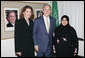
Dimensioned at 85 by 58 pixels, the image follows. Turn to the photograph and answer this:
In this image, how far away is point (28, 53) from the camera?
3.02m

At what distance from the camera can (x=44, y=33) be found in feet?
9.86

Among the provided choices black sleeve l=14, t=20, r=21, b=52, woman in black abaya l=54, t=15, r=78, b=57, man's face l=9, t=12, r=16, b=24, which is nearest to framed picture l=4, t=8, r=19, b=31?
man's face l=9, t=12, r=16, b=24

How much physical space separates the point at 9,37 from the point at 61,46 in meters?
1.16

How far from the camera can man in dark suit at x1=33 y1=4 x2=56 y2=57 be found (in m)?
2.97

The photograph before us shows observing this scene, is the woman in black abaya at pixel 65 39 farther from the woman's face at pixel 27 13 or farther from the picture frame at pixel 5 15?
the picture frame at pixel 5 15

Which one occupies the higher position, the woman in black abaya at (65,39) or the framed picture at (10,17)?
the framed picture at (10,17)

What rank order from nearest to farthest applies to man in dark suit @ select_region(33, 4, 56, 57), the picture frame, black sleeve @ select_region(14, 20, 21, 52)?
1. black sleeve @ select_region(14, 20, 21, 52)
2. man in dark suit @ select_region(33, 4, 56, 57)
3. the picture frame

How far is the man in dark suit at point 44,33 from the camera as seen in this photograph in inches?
117

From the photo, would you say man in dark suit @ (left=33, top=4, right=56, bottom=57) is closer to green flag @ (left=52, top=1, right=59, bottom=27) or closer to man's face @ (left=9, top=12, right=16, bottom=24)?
man's face @ (left=9, top=12, right=16, bottom=24)

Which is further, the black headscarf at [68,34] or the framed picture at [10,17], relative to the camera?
the framed picture at [10,17]

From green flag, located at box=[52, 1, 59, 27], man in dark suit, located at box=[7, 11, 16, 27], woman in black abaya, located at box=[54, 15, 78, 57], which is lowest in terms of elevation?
woman in black abaya, located at box=[54, 15, 78, 57]

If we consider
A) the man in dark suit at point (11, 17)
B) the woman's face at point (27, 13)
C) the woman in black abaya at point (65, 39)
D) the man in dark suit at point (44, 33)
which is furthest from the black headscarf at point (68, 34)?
the man in dark suit at point (11, 17)

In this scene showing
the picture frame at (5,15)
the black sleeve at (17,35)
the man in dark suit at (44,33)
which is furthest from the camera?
the picture frame at (5,15)

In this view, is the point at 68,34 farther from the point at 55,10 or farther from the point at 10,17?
the point at 55,10
